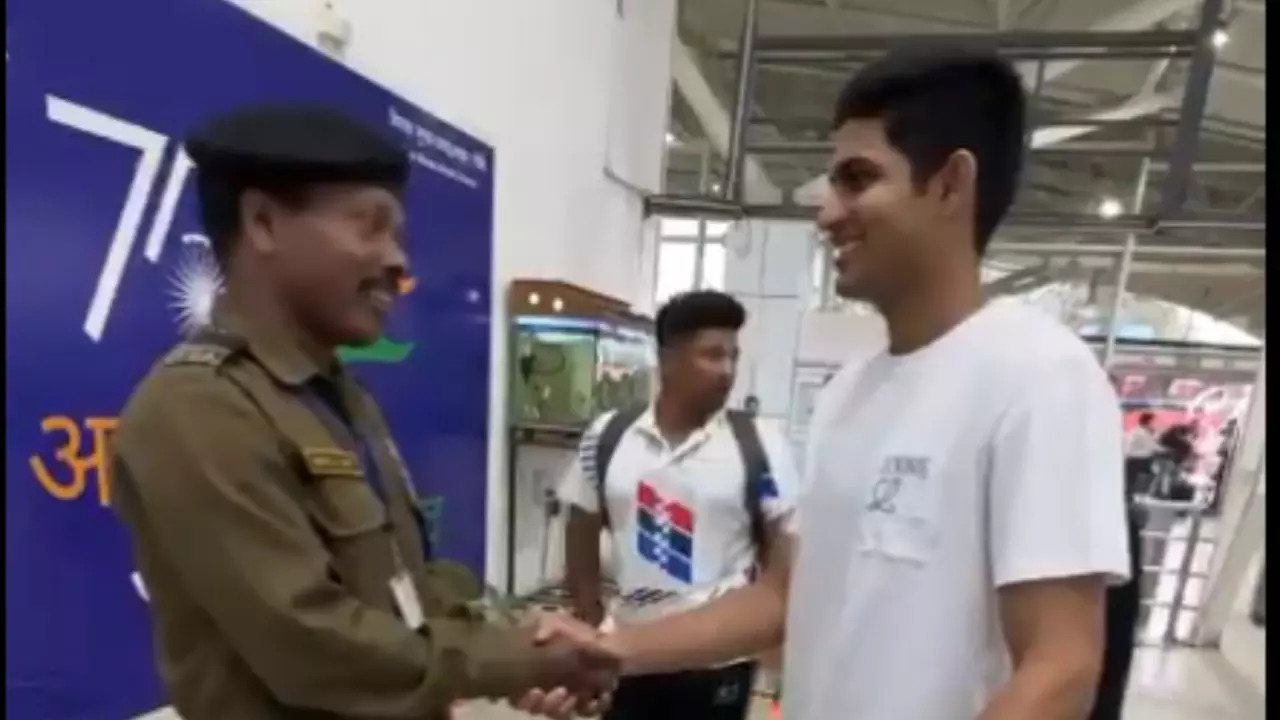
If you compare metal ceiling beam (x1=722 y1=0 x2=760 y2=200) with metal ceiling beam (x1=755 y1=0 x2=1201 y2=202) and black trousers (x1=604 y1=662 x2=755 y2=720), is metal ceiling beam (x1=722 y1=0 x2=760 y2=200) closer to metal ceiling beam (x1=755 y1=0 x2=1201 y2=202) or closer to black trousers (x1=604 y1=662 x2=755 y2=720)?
metal ceiling beam (x1=755 y1=0 x2=1201 y2=202)

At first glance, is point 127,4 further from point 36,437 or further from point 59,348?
point 36,437

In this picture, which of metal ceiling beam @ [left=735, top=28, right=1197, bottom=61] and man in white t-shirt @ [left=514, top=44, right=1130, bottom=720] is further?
metal ceiling beam @ [left=735, top=28, right=1197, bottom=61]

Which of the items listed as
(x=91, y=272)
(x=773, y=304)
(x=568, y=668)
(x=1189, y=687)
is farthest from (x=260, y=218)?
(x=773, y=304)

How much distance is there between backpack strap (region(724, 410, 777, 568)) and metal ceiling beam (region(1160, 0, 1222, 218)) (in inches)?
129

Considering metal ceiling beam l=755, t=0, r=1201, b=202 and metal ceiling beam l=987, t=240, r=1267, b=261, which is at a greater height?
metal ceiling beam l=755, t=0, r=1201, b=202

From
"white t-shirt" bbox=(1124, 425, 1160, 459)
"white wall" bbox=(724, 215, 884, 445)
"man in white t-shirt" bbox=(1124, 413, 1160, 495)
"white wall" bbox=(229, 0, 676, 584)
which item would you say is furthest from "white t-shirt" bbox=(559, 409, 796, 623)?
"white t-shirt" bbox=(1124, 425, 1160, 459)

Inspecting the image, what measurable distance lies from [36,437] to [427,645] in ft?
3.34

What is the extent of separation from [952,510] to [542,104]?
3107 millimetres

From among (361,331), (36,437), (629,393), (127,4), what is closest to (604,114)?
(629,393)

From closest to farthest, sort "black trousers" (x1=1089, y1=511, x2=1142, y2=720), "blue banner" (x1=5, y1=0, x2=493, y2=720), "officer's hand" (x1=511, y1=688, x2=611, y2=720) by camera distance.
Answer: "officer's hand" (x1=511, y1=688, x2=611, y2=720)
"blue banner" (x1=5, y1=0, x2=493, y2=720)
"black trousers" (x1=1089, y1=511, x2=1142, y2=720)

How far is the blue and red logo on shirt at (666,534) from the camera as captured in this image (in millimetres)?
2688

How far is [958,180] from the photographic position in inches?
48.6

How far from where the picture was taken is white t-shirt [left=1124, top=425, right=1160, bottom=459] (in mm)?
7926

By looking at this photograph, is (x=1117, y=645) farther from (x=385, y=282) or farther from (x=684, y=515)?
(x=385, y=282)
